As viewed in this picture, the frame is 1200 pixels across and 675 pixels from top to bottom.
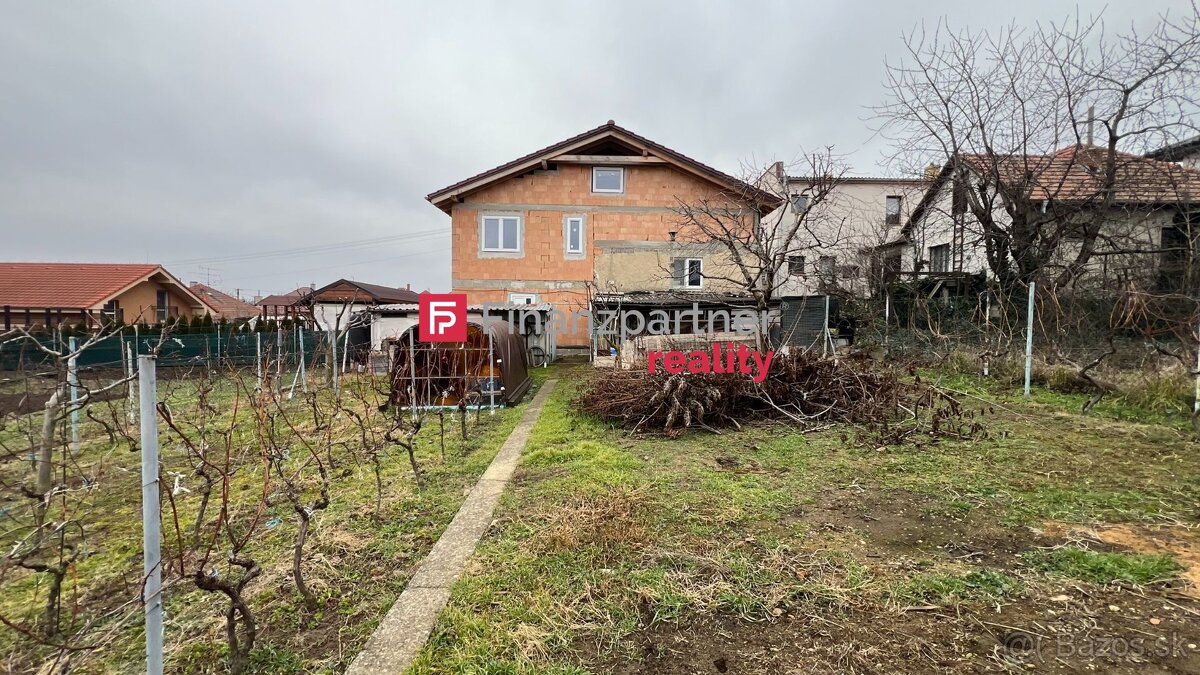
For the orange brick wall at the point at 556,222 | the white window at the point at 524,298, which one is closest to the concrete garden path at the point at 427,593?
the white window at the point at 524,298

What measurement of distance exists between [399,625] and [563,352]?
622 inches

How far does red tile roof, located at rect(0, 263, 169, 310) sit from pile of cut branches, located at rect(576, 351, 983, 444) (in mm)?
26964

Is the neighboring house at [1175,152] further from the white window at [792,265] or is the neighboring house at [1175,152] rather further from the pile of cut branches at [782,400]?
the pile of cut branches at [782,400]

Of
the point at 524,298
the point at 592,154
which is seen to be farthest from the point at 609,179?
the point at 524,298

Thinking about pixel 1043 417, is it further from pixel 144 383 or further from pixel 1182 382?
pixel 144 383

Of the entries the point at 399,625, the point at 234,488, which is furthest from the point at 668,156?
the point at 399,625

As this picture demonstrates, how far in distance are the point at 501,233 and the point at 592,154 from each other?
4417 millimetres

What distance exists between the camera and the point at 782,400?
281 inches

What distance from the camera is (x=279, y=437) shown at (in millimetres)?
6578

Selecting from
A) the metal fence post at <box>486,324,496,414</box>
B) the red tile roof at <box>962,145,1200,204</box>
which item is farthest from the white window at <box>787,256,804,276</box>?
the metal fence post at <box>486,324,496,414</box>

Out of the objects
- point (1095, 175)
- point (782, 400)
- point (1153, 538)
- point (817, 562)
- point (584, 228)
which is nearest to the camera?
point (817, 562)

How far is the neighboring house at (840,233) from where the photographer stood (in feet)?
35.9

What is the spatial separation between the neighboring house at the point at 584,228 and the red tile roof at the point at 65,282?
58.7 feet

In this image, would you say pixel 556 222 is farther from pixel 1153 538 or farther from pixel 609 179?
pixel 1153 538
